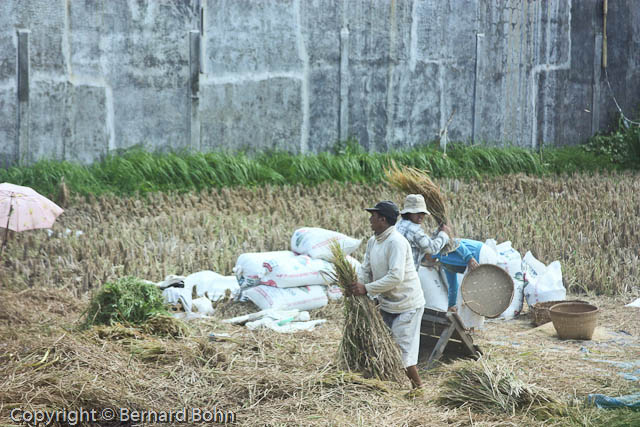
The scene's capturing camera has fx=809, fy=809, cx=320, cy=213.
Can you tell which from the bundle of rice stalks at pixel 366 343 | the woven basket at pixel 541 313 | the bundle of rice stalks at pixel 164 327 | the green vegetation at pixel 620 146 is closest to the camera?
the bundle of rice stalks at pixel 366 343

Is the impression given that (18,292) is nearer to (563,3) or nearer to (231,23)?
(231,23)

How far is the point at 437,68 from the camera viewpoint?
14.9 meters

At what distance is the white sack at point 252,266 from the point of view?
734cm

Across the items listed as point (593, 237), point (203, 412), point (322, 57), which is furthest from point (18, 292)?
point (322, 57)

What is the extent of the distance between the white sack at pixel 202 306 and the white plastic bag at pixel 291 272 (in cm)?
54

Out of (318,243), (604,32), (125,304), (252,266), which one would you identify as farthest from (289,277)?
(604,32)

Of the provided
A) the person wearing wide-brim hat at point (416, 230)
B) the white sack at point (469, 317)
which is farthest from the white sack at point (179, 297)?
the white sack at point (469, 317)

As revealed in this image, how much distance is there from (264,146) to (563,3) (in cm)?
749

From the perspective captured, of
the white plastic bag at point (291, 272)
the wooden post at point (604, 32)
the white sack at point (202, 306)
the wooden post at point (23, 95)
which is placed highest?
the wooden post at point (604, 32)

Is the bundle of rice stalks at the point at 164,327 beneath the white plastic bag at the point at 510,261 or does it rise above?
beneath

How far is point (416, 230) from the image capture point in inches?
237

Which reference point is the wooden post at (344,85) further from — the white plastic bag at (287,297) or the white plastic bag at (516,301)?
the white plastic bag at (516,301)

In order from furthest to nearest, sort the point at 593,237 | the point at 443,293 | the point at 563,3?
the point at 563,3 < the point at 593,237 < the point at 443,293

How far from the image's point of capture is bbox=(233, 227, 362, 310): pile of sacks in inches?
280
